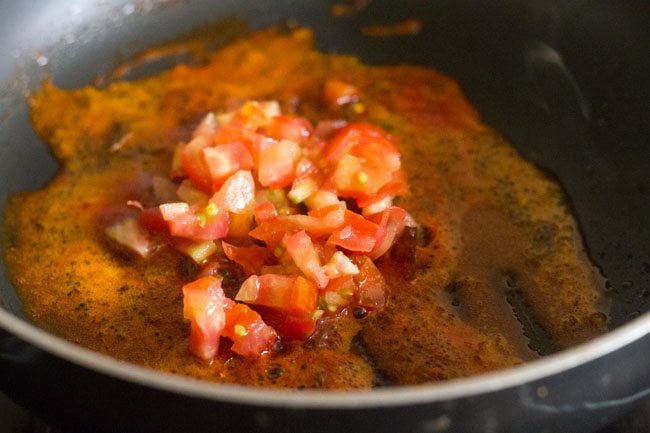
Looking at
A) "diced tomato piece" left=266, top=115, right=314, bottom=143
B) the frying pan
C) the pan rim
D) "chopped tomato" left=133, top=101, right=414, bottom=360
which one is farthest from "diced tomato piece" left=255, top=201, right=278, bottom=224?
the pan rim

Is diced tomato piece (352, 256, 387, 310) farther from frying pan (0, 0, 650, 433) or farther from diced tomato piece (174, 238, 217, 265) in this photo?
frying pan (0, 0, 650, 433)

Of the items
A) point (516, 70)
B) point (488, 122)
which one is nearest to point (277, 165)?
point (488, 122)

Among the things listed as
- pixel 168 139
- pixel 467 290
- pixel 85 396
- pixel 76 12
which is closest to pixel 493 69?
pixel 467 290

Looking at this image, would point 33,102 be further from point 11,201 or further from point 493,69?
point 493,69

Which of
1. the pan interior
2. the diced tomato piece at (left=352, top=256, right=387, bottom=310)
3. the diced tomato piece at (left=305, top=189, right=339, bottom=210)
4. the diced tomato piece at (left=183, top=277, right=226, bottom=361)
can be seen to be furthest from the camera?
the pan interior

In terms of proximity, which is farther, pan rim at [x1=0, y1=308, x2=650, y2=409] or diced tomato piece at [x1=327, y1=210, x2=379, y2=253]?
diced tomato piece at [x1=327, y1=210, x2=379, y2=253]

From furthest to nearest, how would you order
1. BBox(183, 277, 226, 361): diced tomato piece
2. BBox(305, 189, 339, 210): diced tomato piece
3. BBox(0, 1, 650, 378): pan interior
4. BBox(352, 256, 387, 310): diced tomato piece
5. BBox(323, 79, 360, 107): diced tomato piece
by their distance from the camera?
BBox(323, 79, 360, 107): diced tomato piece, BBox(0, 1, 650, 378): pan interior, BBox(305, 189, 339, 210): diced tomato piece, BBox(352, 256, 387, 310): diced tomato piece, BBox(183, 277, 226, 361): diced tomato piece

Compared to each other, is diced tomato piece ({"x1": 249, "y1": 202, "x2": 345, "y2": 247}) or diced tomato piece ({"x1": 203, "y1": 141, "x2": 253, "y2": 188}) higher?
diced tomato piece ({"x1": 203, "y1": 141, "x2": 253, "y2": 188})

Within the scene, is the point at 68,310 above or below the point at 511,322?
above

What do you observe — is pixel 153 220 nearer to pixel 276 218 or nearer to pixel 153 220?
pixel 153 220
